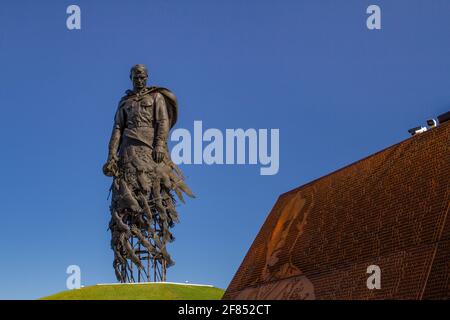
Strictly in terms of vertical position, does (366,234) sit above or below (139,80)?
below

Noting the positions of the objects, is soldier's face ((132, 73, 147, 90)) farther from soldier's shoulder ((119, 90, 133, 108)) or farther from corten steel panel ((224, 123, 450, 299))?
corten steel panel ((224, 123, 450, 299))

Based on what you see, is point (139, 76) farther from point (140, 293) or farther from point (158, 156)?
point (140, 293)

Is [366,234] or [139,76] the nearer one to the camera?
[366,234]

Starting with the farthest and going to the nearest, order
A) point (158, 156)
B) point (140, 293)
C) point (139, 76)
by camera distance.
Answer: point (139, 76) → point (158, 156) → point (140, 293)

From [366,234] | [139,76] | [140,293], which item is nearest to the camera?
[366,234]

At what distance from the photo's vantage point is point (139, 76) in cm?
3119

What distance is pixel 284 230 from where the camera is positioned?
22.9m

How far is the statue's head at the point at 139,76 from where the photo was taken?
3111 cm

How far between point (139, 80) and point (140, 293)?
29.3 ft

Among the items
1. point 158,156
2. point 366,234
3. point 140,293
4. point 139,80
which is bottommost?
point 140,293

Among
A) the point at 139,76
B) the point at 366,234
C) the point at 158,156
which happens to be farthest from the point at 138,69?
the point at 366,234

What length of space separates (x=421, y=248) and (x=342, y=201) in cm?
513

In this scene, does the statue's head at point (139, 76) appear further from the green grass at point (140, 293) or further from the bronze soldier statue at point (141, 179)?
Result: the green grass at point (140, 293)
